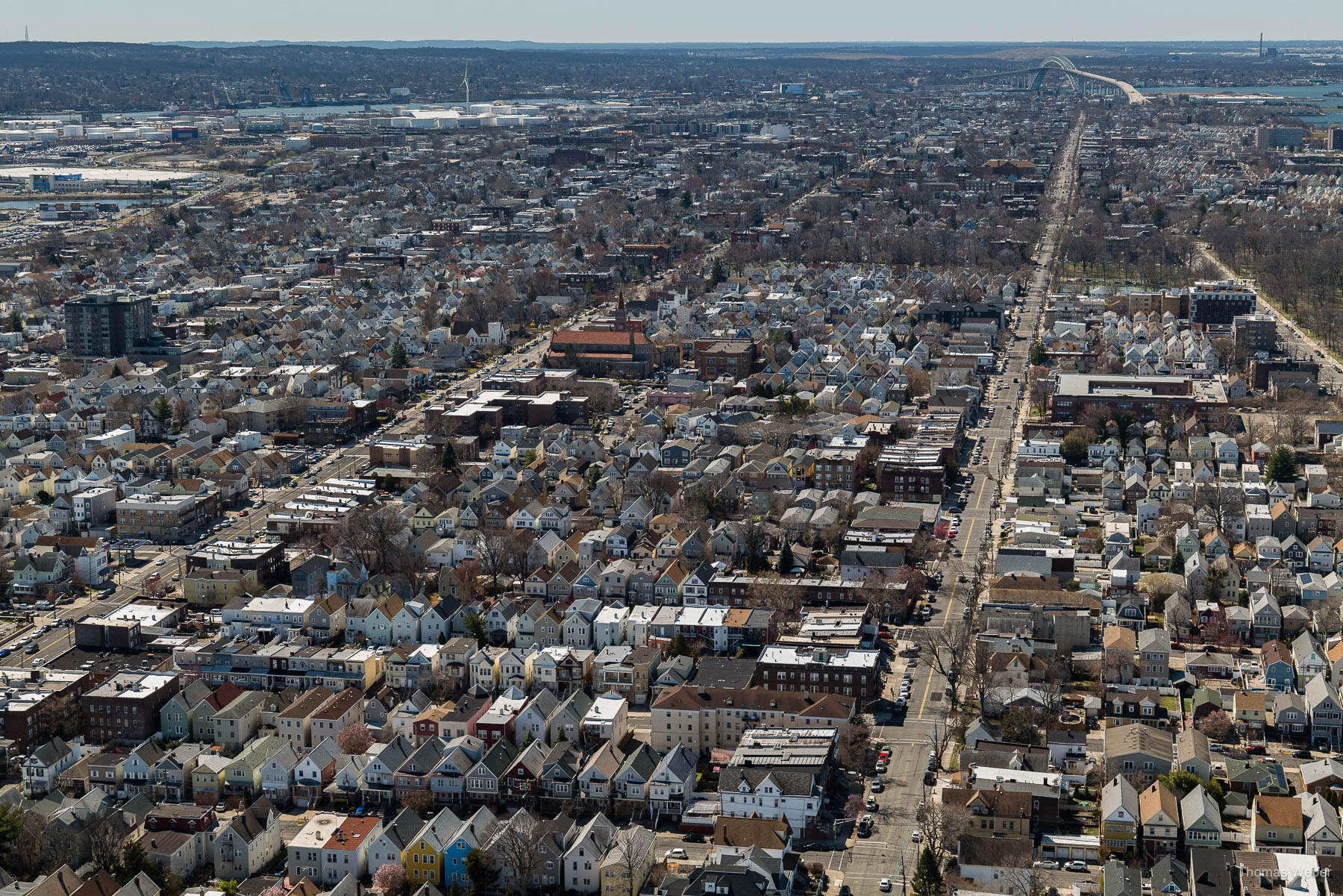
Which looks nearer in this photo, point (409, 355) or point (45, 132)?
point (409, 355)

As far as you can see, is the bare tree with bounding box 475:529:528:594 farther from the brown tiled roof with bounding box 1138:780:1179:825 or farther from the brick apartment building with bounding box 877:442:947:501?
the brown tiled roof with bounding box 1138:780:1179:825

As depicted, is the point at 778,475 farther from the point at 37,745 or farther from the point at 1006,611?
the point at 37,745

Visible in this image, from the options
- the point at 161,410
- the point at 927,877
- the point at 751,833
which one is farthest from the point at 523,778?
the point at 161,410

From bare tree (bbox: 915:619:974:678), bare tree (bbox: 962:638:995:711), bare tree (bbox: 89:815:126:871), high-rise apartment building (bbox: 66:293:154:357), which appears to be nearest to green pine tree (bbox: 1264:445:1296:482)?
bare tree (bbox: 915:619:974:678)

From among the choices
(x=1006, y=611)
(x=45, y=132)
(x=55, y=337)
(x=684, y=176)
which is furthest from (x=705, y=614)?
(x=45, y=132)

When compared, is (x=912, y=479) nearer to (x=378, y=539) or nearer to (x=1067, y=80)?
(x=378, y=539)

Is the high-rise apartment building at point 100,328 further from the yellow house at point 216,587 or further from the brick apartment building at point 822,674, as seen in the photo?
the brick apartment building at point 822,674

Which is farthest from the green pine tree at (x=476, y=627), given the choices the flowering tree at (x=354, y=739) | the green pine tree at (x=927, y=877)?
the green pine tree at (x=927, y=877)
